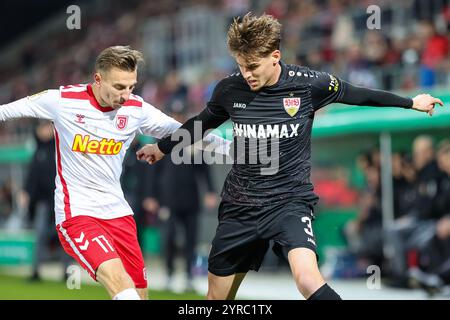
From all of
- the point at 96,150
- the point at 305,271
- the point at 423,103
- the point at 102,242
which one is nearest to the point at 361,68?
the point at 423,103

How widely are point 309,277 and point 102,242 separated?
151 centimetres

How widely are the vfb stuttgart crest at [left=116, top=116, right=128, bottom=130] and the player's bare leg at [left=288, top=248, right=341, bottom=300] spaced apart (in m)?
1.64

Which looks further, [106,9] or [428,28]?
[106,9]

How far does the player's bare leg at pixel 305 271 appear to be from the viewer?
585 cm

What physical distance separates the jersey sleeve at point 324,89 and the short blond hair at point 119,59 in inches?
50.3

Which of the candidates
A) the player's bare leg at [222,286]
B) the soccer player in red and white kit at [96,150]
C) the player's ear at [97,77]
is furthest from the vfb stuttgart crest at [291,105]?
the player's ear at [97,77]

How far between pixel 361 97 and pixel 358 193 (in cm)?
762

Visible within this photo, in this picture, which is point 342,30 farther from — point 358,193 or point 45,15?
point 45,15

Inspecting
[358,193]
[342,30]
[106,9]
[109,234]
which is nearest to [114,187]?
[109,234]

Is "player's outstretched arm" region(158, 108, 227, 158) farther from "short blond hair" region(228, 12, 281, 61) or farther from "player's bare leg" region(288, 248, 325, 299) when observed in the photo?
"player's bare leg" region(288, 248, 325, 299)

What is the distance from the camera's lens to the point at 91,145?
21.9ft

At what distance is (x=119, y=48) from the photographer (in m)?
6.51

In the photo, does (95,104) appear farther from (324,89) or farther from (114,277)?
(324,89)

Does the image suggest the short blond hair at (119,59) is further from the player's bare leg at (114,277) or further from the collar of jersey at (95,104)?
the player's bare leg at (114,277)
